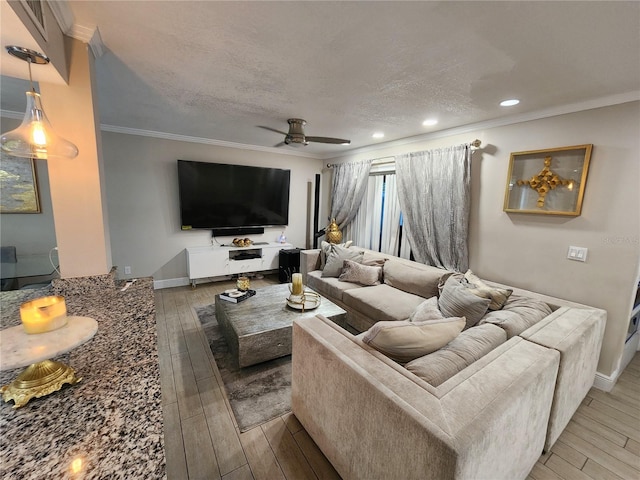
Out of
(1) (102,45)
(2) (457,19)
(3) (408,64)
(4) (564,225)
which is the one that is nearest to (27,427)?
(1) (102,45)

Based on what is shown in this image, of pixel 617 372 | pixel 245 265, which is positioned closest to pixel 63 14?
pixel 245 265

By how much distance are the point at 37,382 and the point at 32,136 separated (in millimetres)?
1060

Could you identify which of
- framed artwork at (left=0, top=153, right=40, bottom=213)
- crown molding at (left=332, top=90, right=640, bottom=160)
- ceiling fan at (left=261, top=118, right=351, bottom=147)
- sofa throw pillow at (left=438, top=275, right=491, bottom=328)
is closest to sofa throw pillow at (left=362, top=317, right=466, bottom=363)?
sofa throw pillow at (left=438, top=275, right=491, bottom=328)

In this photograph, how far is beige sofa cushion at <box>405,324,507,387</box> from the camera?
127cm

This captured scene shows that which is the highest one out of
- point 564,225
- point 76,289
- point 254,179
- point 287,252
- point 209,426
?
point 254,179

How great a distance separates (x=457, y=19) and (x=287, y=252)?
3815 mm

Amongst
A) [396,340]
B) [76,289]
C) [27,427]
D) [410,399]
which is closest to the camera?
[27,427]

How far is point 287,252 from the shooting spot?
15.3 ft

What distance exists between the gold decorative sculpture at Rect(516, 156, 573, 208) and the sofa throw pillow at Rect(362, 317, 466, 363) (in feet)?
6.29

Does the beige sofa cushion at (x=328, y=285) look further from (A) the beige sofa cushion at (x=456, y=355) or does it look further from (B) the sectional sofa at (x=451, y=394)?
(A) the beige sofa cushion at (x=456, y=355)

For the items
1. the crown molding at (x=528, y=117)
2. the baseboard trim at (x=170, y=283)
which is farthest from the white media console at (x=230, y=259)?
the crown molding at (x=528, y=117)

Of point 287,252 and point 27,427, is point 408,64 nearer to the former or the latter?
point 27,427

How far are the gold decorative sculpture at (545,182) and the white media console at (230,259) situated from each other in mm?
3598

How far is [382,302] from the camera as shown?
280cm
